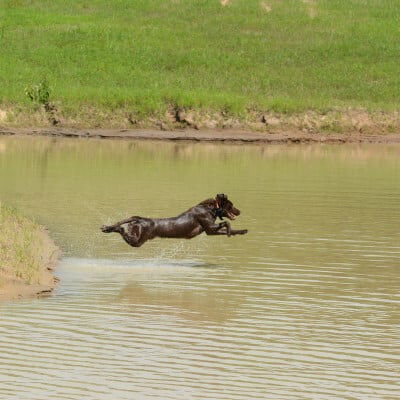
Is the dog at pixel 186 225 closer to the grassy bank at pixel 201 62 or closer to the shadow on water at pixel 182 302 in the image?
the shadow on water at pixel 182 302

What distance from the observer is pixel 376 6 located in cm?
8544

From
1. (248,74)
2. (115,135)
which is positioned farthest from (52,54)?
(115,135)

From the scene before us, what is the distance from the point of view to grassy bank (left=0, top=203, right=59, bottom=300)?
1684cm

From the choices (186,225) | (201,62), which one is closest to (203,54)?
(201,62)

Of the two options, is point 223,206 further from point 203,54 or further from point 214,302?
point 203,54

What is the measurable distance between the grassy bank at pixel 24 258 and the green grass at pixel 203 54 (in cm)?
3996

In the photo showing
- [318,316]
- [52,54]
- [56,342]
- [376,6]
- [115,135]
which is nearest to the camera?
[56,342]

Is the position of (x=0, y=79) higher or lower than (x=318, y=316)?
higher

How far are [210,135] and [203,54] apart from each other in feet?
49.5

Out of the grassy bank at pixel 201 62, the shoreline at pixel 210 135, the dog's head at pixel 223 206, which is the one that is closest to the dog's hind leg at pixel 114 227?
the dog's head at pixel 223 206

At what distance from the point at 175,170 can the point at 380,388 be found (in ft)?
89.5

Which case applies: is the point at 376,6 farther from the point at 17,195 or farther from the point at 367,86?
the point at 17,195

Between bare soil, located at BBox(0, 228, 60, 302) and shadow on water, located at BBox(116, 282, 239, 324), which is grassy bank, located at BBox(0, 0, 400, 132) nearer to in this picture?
bare soil, located at BBox(0, 228, 60, 302)

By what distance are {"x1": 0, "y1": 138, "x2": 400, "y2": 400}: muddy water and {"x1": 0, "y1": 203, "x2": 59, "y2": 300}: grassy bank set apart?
392mm
